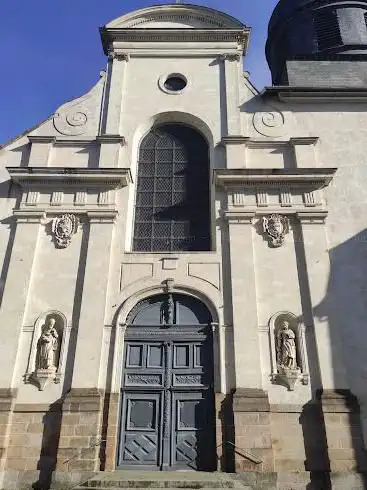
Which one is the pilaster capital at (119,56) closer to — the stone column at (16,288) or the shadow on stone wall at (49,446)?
the stone column at (16,288)

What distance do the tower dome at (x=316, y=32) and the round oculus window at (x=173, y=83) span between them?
3273mm

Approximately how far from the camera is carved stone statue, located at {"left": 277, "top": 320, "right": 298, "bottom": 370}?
10484 mm

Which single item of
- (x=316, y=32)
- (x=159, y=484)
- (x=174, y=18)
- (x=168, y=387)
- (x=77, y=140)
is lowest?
(x=159, y=484)

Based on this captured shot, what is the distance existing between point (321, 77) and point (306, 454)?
35.2 feet

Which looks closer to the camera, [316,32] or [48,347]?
[48,347]

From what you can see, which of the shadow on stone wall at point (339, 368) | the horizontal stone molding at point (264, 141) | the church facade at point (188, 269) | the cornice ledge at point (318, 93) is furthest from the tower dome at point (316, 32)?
the shadow on stone wall at point (339, 368)

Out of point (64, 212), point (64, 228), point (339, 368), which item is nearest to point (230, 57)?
point (64, 212)

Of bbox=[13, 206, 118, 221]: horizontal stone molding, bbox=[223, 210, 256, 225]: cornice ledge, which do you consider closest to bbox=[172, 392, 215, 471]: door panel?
bbox=[223, 210, 256, 225]: cornice ledge

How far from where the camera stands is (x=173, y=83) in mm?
14977

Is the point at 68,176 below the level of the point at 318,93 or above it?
below

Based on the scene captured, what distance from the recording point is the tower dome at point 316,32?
650 inches

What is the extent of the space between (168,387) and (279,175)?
5.81 metres

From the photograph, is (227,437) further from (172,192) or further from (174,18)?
(174,18)

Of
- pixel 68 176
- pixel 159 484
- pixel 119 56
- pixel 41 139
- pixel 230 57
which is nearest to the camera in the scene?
pixel 159 484
